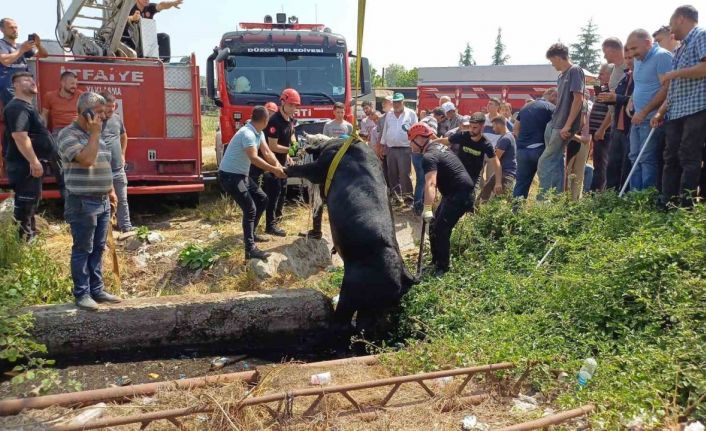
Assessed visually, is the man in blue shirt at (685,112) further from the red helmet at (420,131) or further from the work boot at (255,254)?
the work boot at (255,254)

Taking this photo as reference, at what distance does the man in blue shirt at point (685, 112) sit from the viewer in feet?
16.2

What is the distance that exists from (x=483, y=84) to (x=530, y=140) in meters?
14.6

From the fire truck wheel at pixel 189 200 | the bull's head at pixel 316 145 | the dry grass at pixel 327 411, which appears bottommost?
the dry grass at pixel 327 411

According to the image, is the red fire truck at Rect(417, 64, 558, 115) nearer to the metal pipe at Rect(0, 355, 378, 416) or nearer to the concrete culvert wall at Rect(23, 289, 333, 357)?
the concrete culvert wall at Rect(23, 289, 333, 357)

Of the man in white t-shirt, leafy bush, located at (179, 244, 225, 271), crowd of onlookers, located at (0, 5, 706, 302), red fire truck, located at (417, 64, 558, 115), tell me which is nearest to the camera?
crowd of onlookers, located at (0, 5, 706, 302)

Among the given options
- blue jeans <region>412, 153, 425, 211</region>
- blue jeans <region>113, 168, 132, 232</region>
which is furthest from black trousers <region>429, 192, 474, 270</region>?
blue jeans <region>113, 168, 132, 232</region>

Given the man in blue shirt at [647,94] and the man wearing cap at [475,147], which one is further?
the man wearing cap at [475,147]

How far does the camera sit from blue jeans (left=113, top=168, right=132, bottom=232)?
6891mm

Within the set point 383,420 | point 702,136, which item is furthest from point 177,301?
point 702,136

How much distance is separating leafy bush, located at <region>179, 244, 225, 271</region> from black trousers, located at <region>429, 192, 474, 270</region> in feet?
7.79

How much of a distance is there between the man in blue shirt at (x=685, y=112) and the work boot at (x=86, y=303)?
4938mm

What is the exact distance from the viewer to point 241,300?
5008 millimetres

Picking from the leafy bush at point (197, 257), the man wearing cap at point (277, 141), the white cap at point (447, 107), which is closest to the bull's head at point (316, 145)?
the man wearing cap at point (277, 141)

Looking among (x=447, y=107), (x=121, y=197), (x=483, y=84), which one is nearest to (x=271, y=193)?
(x=121, y=197)
